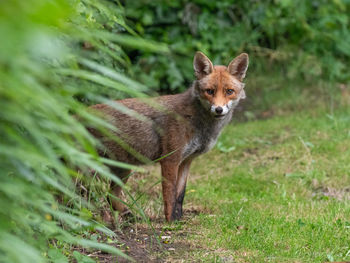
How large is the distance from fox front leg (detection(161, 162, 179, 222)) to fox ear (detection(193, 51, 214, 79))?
1.05m

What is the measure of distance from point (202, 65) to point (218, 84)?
33 centimetres

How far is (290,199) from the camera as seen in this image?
566 centimetres

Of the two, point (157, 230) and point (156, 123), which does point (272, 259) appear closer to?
point (157, 230)

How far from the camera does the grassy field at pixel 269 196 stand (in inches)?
160

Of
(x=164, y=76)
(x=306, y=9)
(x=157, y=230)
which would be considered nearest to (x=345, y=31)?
(x=306, y=9)

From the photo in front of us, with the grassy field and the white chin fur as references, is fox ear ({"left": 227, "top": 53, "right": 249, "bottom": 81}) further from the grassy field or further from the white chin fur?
the grassy field

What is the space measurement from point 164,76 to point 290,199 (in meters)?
4.21


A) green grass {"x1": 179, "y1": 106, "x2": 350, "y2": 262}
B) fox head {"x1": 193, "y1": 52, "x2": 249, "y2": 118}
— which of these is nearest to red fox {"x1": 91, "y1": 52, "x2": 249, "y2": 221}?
fox head {"x1": 193, "y1": 52, "x2": 249, "y2": 118}

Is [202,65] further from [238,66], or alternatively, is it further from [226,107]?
[226,107]

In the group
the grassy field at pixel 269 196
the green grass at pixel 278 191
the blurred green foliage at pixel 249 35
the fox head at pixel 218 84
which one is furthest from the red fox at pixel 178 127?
the blurred green foliage at pixel 249 35

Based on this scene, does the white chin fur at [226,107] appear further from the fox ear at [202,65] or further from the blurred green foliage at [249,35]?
the blurred green foliage at [249,35]

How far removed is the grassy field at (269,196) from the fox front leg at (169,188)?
137 mm

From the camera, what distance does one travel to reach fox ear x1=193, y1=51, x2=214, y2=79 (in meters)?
5.35

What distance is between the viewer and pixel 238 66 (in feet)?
17.9
